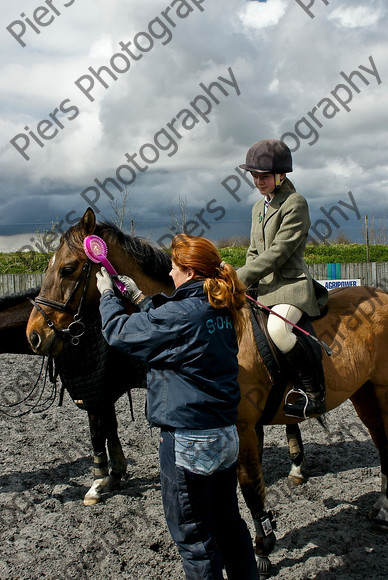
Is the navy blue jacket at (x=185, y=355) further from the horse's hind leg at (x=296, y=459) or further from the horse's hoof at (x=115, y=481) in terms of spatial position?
the horse's hind leg at (x=296, y=459)

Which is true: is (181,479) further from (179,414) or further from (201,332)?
(201,332)

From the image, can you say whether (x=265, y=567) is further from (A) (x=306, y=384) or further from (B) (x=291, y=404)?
(A) (x=306, y=384)

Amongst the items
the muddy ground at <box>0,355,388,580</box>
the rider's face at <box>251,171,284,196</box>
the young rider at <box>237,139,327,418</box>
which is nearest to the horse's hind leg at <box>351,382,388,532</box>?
the muddy ground at <box>0,355,388,580</box>

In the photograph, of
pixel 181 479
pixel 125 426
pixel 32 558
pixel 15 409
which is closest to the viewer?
pixel 181 479

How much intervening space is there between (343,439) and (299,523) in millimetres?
2226

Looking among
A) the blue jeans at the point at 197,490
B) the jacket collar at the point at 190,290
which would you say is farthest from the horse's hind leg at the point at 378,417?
the jacket collar at the point at 190,290

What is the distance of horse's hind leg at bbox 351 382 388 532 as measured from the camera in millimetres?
3745

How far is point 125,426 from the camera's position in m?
5.96

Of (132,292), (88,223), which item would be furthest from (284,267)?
(88,223)

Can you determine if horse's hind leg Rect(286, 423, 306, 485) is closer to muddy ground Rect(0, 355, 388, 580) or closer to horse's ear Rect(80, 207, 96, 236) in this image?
muddy ground Rect(0, 355, 388, 580)

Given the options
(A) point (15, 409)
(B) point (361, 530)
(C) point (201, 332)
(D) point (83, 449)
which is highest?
(C) point (201, 332)

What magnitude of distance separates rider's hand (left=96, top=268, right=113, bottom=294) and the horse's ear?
0.45 m

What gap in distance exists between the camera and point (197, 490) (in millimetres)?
2100

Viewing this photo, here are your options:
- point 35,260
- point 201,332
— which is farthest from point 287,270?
point 35,260
